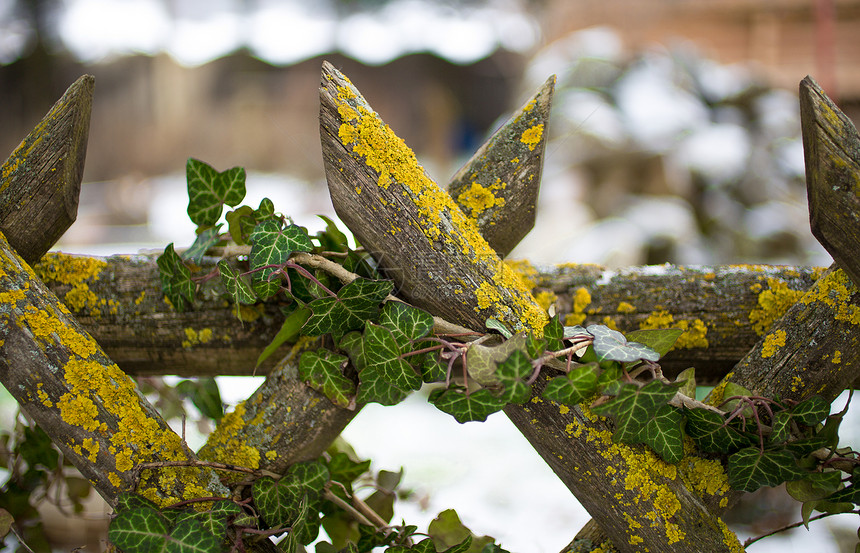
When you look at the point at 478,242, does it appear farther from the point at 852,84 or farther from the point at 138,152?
the point at 138,152

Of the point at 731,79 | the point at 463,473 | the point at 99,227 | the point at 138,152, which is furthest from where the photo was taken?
the point at 138,152

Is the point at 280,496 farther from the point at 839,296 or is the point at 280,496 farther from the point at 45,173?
the point at 839,296

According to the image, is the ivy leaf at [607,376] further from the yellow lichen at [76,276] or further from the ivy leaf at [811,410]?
the yellow lichen at [76,276]

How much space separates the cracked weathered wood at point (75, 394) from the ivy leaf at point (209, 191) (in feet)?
0.58

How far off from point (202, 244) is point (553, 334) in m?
0.40

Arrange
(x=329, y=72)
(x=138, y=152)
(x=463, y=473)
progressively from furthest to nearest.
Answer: (x=138, y=152) → (x=463, y=473) → (x=329, y=72)

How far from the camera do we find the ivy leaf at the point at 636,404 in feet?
1.69

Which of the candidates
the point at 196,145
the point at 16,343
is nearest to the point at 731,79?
the point at 16,343

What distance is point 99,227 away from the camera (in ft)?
16.6

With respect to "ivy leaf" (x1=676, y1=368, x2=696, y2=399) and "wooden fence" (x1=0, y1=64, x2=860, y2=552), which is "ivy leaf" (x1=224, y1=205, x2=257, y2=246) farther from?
"ivy leaf" (x1=676, y1=368, x2=696, y2=399)

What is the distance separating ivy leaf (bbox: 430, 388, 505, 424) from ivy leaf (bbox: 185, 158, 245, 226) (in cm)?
33

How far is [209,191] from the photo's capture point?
0.66 m

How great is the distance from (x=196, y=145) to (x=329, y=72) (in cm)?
652

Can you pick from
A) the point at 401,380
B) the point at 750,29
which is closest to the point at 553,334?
the point at 401,380
